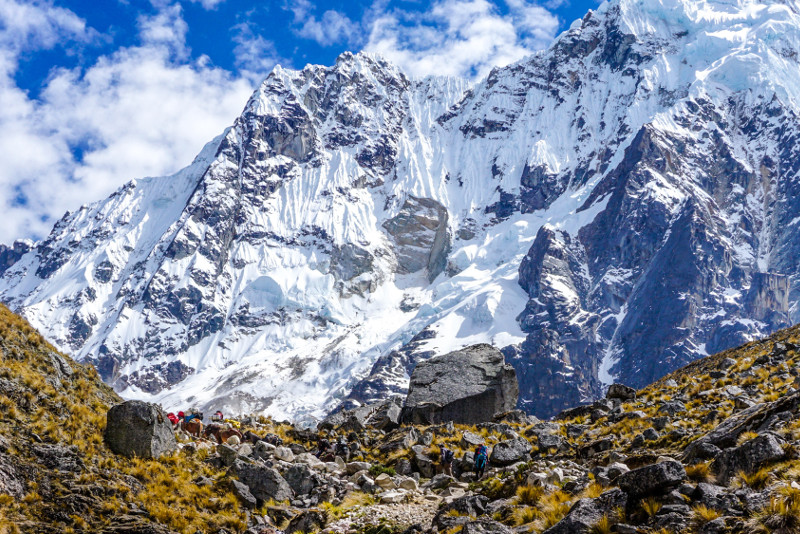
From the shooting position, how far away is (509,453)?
26.8m

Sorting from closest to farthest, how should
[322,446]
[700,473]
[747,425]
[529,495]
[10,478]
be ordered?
[700,473], [747,425], [529,495], [10,478], [322,446]

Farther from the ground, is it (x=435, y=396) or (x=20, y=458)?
(x=435, y=396)

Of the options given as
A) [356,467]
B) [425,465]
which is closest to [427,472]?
[425,465]

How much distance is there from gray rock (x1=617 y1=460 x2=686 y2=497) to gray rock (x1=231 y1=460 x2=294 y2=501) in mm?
12940

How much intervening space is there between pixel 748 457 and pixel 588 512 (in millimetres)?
3621

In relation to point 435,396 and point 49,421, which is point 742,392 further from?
point 49,421

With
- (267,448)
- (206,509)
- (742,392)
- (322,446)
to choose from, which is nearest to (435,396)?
(322,446)

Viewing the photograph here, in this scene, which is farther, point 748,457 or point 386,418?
point 386,418

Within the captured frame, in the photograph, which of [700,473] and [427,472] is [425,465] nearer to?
[427,472]

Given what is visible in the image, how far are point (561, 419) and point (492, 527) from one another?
22.3 m

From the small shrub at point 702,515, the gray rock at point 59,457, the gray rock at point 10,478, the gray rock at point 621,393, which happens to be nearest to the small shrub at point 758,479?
the small shrub at point 702,515

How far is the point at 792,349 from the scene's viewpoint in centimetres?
3481

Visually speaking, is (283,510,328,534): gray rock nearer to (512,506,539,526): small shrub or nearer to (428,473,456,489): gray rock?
(428,473,456,489): gray rock

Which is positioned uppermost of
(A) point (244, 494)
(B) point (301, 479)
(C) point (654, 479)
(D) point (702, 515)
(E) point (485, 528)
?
(C) point (654, 479)
